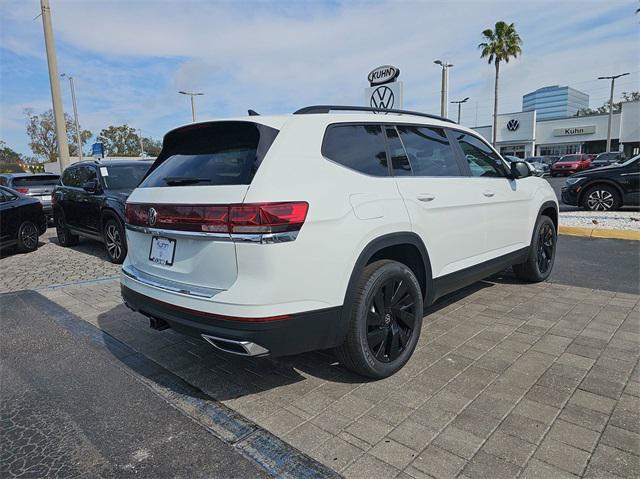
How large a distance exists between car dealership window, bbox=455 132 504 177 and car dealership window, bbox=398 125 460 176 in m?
0.27

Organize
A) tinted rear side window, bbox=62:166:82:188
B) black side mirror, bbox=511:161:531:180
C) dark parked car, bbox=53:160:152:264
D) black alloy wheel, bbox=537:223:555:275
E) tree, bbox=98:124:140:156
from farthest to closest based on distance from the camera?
tree, bbox=98:124:140:156
tinted rear side window, bbox=62:166:82:188
dark parked car, bbox=53:160:152:264
black alloy wheel, bbox=537:223:555:275
black side mirror, bbox=511:161:531:180

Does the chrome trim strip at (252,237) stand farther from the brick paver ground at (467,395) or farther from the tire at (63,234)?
the tire at (63,234)

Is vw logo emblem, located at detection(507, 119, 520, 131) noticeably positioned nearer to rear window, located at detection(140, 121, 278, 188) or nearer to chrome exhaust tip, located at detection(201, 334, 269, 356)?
rear window, located at detection(140, 121, 278, 188)

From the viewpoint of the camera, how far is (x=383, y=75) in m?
8.04

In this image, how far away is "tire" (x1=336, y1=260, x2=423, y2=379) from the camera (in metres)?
2.86

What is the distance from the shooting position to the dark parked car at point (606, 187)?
1048 cm

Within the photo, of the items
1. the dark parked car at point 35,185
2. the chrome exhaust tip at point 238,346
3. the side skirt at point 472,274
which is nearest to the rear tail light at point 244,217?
the chrome exhaust tip at point 238,346

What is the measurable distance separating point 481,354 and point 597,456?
123cm

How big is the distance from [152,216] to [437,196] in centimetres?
213

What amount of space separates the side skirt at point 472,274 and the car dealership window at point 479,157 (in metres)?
0.86

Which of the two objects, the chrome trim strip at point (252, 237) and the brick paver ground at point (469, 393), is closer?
the brick paver ground at point (469, 393)

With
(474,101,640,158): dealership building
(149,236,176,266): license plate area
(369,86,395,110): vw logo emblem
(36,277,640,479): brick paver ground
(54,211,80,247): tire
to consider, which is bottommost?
(36,277,640,479): brick paver ground

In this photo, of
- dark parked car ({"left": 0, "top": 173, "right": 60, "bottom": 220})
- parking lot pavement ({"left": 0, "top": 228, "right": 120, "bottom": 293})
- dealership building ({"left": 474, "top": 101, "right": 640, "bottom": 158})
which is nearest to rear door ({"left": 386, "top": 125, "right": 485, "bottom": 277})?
parking lot pavement ({"left": 0, "top": 228, "right": 120, "bottom": 293})

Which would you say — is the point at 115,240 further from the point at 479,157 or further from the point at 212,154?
the point at 479,157
